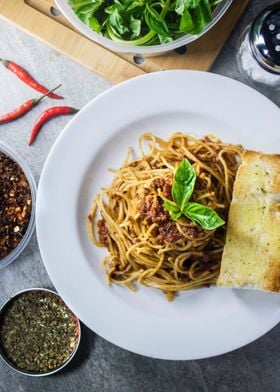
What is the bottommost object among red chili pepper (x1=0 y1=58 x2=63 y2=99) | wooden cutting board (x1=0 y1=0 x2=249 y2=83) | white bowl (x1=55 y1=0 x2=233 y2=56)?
red chili pepper (x1=0 y1=58 x2=63 y2=99)

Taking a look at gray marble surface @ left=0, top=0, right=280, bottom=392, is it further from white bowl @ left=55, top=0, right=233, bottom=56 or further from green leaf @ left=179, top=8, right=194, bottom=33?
green leaf @ left=179, top=8, right=194, bottom=33

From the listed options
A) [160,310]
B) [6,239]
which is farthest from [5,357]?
[160,310]

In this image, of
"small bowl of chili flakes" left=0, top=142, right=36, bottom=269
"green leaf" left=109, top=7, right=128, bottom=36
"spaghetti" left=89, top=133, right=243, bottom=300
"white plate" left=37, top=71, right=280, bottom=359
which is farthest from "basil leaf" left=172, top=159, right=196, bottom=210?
"small bowl of chili flakes" left=0, top=142, right=36, bottom=269

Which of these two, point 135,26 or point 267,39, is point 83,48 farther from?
point 267,39

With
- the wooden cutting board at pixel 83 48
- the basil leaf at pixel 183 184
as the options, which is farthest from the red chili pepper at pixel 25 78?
the basil leaf at pixel 183 184

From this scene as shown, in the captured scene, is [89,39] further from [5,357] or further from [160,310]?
[5,357]
